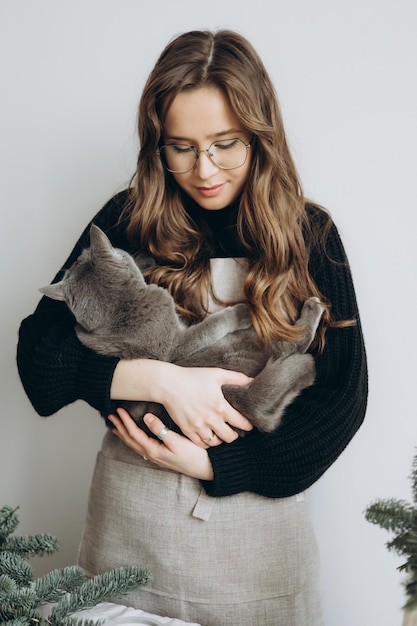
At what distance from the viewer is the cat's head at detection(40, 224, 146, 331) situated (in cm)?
129

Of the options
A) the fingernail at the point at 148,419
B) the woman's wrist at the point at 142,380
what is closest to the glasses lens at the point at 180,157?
the woman's wrist at the point at 142,380

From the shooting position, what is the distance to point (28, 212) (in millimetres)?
1848

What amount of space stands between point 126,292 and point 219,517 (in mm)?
512

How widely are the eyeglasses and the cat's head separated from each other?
9.1 inches

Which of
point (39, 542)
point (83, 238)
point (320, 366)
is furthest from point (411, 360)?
point (39, 542)

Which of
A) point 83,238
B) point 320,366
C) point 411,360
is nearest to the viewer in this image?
point 320,366

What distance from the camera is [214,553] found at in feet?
4.00

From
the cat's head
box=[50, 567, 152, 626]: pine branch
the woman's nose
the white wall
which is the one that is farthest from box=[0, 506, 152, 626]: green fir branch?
the white wall

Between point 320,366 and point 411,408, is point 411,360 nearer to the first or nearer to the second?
point 411,408

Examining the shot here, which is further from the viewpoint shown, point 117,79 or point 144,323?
point 117,79

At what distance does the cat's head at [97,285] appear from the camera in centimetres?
129

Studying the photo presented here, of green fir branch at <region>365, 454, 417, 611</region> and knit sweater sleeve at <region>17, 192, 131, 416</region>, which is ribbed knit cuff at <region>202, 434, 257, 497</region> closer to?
knit sweater sleeve at <region>17, 192, 131, 416</region>

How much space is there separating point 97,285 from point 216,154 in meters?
0.38

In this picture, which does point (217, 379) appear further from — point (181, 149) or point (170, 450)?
point (181, 149)
